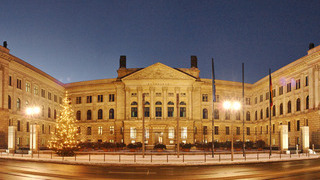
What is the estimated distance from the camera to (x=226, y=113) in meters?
85.6

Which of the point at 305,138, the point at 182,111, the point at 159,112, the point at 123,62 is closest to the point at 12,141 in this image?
the point at 159,112

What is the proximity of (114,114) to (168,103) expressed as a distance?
14.4 metres

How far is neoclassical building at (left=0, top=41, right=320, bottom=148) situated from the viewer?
196ft

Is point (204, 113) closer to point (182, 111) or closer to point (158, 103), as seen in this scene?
point (182, 111)

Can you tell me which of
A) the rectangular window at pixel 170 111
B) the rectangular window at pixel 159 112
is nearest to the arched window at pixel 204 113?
the rectangular window at pixel 170 111

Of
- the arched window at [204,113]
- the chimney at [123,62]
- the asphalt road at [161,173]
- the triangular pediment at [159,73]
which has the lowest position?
the asphalt road at [161,173]

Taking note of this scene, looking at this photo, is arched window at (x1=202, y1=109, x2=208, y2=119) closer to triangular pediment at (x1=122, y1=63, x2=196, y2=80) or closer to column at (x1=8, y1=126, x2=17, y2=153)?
triangular pediment at (x1=122, y1=63, x2=196, y2=80)

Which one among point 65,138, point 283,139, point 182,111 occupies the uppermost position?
point 182,111

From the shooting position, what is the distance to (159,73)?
76938 mm

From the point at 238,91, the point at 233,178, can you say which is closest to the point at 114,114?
the point at 238,91

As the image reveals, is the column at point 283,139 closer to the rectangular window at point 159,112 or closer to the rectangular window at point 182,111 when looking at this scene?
the rectangular window at point 182,111

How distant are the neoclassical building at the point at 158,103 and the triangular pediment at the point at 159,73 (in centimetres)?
22

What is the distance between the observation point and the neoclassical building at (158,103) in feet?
196

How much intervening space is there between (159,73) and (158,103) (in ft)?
22.2
